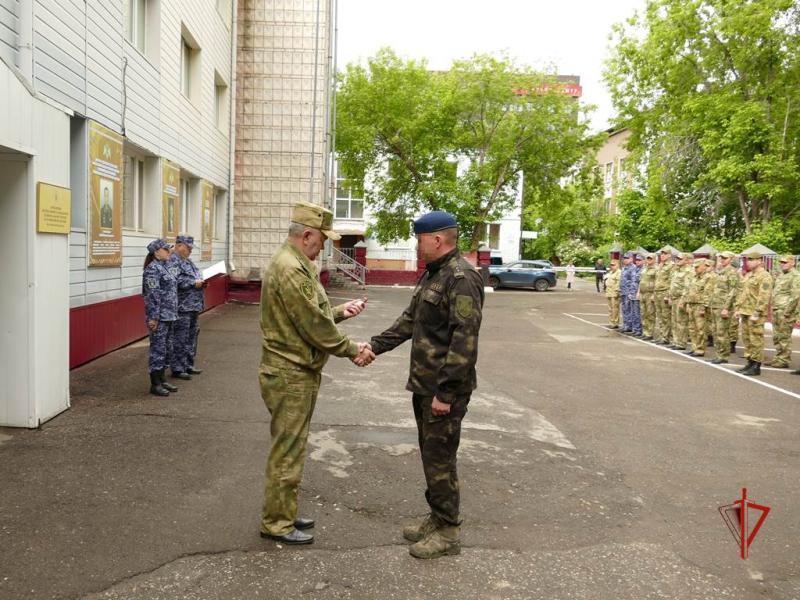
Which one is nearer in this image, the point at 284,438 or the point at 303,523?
the point at 284,438

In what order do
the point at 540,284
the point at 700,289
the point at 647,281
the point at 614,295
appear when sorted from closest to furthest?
the point at 700,289 → the point at 647,281 → the point at 614,295 → the point at 540,284

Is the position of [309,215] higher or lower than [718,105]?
lower

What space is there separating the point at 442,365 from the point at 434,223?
2.81 feet

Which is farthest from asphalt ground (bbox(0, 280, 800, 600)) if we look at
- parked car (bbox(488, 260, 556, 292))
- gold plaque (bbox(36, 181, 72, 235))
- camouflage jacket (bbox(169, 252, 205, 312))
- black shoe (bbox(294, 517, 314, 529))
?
parked car (bbox(488, 260, 556, 292))

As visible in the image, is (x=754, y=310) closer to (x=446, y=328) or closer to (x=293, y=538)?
(x=446, y=328)

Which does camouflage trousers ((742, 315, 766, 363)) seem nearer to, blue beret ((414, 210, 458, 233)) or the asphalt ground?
the asphalt ground

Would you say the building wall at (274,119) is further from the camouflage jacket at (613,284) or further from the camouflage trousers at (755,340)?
A: the camouflage trousers at (755,340)

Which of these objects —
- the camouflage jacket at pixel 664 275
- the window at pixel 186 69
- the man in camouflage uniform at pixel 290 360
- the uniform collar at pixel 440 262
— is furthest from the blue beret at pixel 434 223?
the camouflage jacket at pixel 664 275

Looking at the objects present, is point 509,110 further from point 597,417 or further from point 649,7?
point 597,417

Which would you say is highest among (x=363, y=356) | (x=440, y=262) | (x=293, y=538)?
(x=440, y=262)

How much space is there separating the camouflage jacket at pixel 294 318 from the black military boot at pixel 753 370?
9.24m

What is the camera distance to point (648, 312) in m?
15.9

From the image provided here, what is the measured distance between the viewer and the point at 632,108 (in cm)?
2952

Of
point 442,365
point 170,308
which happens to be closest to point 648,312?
point 170,308
